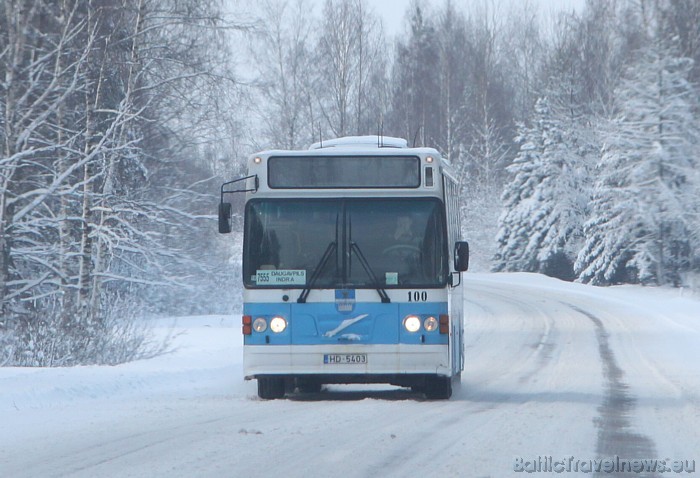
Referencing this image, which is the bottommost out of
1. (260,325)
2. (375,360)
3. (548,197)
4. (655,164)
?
(375,360)

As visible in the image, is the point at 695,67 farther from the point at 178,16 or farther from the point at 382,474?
the point at 382,474

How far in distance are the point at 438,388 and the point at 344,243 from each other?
2.13 m

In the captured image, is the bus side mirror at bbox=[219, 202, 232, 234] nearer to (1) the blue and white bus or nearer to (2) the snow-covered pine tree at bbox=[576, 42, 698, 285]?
(1) the blue and white bus

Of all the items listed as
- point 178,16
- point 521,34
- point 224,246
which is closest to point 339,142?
point 178,16

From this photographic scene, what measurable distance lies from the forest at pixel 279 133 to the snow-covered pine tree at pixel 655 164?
0.32ft

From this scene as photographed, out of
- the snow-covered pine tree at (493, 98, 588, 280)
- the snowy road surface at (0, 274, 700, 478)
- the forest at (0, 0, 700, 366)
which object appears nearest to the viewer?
the snowy road surface at (0, 274, 700, 478)

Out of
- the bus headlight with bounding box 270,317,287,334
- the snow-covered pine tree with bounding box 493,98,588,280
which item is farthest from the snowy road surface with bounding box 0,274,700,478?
the snow-covered pine tree with bounding box 493,98,588,280

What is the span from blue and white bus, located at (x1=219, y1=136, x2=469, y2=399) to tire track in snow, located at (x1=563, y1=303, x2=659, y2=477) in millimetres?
1992

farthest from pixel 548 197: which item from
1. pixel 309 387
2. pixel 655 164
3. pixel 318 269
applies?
pixel 318 269

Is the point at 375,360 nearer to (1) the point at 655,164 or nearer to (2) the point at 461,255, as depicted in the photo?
(2) the point at 461,255

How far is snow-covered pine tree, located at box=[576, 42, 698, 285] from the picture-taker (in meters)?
48.0

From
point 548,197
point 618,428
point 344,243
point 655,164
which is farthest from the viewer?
point 548,197

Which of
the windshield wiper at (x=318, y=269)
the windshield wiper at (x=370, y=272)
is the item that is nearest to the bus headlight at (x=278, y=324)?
the windshield wiper at (x=318, y=269)

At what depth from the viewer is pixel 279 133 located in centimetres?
4850
